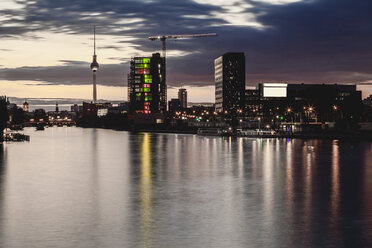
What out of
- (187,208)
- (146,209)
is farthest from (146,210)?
(187,208)

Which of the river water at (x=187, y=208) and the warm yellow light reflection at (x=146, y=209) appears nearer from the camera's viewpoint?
the river water at (x=187, y=208)

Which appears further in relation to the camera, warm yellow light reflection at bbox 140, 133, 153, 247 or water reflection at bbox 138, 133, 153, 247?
warm yellow light reflection at bbox 140, 133, 153, 247

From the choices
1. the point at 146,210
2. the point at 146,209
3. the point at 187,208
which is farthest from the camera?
the point at 187,208

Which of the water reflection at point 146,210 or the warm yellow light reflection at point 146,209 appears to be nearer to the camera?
the water reflection at point 146,210

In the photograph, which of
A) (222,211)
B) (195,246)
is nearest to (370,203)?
(222,211)

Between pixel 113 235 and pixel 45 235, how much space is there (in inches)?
87.9

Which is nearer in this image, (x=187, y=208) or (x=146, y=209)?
(x=146, y=209)

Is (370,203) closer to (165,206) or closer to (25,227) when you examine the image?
(165,206)

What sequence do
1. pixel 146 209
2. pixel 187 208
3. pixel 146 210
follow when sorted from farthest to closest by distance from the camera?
pixel 187 208, pixel 146 209, pixel 146 210

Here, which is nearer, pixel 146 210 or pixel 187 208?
pixel 146 210

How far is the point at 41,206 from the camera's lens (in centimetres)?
2230

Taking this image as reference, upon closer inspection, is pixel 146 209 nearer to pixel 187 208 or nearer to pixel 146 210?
pixel 146 210

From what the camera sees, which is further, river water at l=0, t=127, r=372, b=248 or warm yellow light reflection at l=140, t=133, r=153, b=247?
warm yellow light reflection at l=140, t=133, r=153, b=247

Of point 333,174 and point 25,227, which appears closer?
point 25,227
